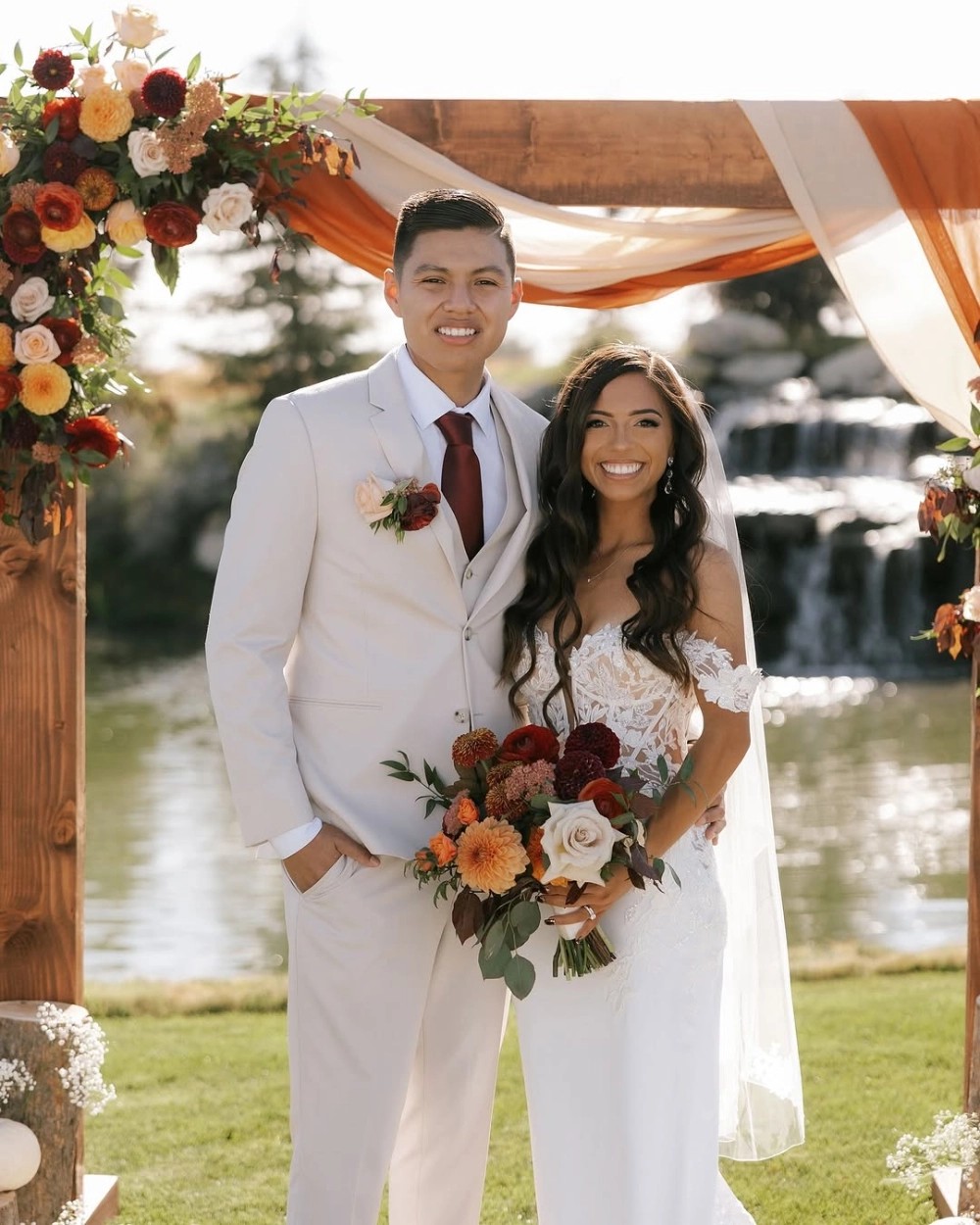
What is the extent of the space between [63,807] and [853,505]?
557 inches

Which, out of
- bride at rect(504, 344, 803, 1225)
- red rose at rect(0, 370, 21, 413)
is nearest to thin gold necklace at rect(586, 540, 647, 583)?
bride at rect(504, 344, 803, 1225)

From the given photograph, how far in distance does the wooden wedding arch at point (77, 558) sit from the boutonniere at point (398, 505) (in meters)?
1.15

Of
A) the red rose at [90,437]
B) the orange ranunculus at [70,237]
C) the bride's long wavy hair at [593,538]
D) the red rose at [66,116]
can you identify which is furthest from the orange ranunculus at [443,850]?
the red rose at [66,116]

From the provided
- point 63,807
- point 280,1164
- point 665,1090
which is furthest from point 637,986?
point 280,1164

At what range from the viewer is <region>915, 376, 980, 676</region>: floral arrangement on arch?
152 inches

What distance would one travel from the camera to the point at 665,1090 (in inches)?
119

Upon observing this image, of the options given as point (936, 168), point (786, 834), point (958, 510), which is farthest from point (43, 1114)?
point (786, 834)

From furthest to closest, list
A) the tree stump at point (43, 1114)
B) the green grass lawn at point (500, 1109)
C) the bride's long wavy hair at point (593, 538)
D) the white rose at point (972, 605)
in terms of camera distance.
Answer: the green grass lawn at point (500, 1109)
the white rose at point (972, 605)
the tree stump at point (43, 1114)
the bride's long wavy hair at point (593, 538)

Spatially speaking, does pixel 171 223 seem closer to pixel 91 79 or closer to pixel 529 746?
pixel 91 79

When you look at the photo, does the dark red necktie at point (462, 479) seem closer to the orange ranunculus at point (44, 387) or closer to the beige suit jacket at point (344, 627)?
the beige suit jacket at point (344, 627)

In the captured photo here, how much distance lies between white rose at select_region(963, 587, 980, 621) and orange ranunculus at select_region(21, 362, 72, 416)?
2.35 m

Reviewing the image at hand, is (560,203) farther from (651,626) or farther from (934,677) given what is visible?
(934,677)

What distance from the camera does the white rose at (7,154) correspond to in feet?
11.8

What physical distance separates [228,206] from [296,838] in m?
1.56
